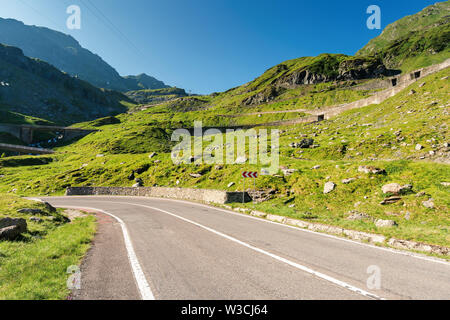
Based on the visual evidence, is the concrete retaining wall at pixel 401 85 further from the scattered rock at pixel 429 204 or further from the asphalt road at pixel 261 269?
the asphalt road at pixel 261 269

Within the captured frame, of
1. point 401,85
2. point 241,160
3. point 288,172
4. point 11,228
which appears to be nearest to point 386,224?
point 288,172

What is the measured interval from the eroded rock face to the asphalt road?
3.46 meters

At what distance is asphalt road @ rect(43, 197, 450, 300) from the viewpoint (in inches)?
176

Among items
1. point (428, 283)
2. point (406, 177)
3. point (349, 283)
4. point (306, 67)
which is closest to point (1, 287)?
point (349, 283)

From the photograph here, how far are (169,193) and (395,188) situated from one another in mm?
26569

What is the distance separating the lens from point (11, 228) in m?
9.11

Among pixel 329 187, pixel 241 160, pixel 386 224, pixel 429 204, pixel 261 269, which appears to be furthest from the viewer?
pixel 241 160

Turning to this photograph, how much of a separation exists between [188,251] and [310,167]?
1728 cm

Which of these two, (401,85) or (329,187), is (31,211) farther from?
(401,85)

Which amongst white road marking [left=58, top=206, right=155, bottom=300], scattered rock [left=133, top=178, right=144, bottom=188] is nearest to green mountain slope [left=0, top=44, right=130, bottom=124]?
scattered rock [left=133, top=178, right=144, bottom=188]

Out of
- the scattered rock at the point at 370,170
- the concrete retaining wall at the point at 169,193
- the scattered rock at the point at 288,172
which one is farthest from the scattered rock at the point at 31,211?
the scattered rock at the point at 370,170

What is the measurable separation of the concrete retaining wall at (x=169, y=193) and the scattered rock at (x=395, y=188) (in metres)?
11.3

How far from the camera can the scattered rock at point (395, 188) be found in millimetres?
13234
